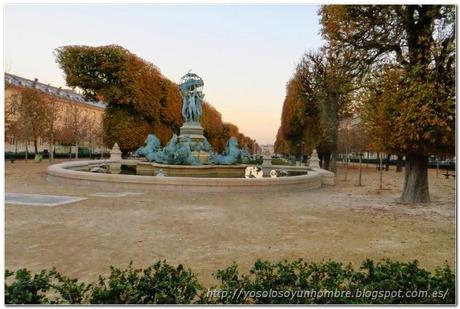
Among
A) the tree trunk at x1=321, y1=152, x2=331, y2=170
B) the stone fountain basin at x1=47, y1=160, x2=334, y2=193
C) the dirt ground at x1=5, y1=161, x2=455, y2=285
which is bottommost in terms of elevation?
the dirt ground at x1=5, y1=161, x2=455, y2=285

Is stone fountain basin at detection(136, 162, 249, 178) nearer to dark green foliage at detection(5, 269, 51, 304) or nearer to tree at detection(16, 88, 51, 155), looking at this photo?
dark green foliage at detection(5, 269, 51, 304)

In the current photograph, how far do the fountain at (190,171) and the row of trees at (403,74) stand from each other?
5193 millimetres

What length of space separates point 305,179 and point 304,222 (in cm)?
882

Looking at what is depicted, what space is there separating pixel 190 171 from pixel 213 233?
1450 centimetres

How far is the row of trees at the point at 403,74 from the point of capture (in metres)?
12.4

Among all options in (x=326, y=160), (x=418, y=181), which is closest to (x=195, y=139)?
(x=418, y=181)

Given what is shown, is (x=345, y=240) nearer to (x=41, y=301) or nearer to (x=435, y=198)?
(x=41, y=301)

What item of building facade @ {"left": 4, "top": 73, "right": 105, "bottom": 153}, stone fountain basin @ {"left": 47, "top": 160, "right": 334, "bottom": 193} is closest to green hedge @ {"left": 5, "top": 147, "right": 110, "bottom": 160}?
building facade @ {"left": 4, "top": 73, "right": 105, "bottom": 153}

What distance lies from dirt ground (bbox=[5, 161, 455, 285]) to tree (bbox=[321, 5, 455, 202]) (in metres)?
2.26

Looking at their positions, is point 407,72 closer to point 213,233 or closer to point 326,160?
point 213,233

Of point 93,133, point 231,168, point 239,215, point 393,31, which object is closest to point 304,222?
point 239,215

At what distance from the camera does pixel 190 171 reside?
75.8 ft

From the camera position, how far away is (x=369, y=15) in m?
14.4

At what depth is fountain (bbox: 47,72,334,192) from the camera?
16625 mm
